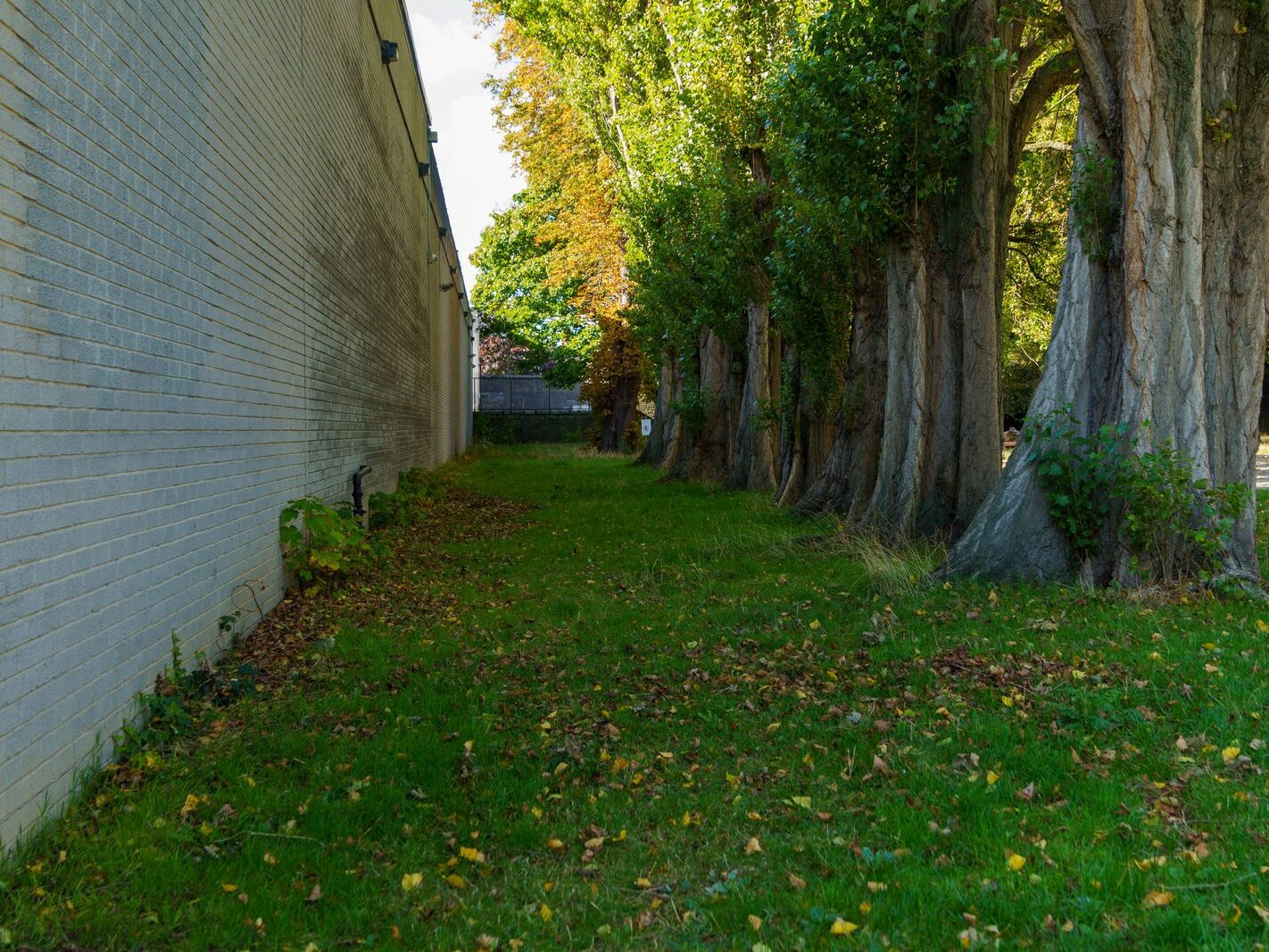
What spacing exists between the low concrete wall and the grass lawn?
129 feet

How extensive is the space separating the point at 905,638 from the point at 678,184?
539 inches

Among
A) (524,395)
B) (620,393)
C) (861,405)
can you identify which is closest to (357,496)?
(861,405)

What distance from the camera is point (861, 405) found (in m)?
11.9

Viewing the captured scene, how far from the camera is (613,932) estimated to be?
10.2ft

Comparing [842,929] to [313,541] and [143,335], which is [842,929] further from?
[313,541]

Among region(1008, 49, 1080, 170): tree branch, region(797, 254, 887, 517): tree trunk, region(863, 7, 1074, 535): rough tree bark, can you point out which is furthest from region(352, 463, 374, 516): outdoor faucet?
region(1008, 49, 1080, 170): tree branch

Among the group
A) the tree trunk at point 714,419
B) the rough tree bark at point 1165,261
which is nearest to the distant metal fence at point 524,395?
the tree trunk at point 714,419

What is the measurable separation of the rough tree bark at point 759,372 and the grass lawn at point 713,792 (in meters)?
9.91

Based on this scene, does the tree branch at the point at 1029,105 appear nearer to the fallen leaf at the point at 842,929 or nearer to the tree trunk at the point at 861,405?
the tree trunk at the point at 861,405

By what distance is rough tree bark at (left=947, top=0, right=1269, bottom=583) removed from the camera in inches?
277

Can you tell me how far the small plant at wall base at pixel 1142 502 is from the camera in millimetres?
6707

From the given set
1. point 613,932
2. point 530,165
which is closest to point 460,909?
point 613,932

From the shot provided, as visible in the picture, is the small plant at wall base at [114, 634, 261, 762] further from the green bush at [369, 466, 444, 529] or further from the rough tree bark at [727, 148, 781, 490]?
the rough tree bark at [727, 148, 781, 490]

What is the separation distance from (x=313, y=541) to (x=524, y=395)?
4428 centimetres
